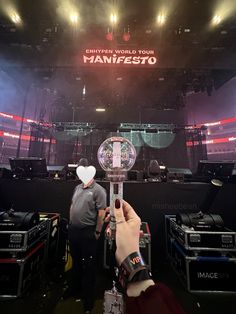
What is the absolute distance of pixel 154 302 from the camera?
48cm

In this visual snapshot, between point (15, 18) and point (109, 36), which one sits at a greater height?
point (15, 18)

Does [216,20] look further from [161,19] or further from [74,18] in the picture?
[74,18]

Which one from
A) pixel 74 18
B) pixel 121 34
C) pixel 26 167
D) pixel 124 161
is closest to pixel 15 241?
pixel 26 167

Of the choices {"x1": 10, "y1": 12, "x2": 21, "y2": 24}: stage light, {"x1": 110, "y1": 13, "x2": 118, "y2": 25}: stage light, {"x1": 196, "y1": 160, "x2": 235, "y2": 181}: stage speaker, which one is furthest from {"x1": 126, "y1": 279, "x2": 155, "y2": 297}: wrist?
{"x1": 10, "y1": 12, "x2": 21, "y2": 24}: stage light

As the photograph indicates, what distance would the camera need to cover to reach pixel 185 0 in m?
3.83

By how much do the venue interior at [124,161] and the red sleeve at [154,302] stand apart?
0.85 ft

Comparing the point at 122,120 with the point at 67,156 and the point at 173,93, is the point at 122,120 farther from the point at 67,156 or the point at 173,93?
the point at 67,156


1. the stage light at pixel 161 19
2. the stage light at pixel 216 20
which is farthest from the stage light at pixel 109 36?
the stage light at pixel 216 20

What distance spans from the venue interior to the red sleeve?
259mm

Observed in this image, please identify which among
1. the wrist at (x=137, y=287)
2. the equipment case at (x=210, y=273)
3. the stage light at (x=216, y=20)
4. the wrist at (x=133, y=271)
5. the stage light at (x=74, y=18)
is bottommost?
the equipment case at (x=210, y=273)

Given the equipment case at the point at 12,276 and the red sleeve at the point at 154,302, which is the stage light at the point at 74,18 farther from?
the red sleeve at the point at 154,302

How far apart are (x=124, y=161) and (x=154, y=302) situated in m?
0.59

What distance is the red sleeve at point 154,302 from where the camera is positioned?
467 millimetres

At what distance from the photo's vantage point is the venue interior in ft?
7.74
